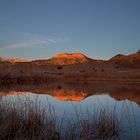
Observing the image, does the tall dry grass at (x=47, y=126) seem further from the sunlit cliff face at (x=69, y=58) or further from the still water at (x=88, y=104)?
the sunlit cliff face at (x=69, y=58)

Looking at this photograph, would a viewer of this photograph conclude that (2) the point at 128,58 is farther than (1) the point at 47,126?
Yes

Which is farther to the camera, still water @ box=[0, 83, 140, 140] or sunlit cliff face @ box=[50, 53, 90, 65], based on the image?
sunlit cliff face @ box=[50, 53, 90, 65]

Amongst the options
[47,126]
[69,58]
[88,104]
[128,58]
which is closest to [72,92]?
[88,104]

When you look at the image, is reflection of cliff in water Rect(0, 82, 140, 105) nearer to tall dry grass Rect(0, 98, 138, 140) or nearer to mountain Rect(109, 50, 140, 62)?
tall dry grass Rect(0, 98, 138, 140)

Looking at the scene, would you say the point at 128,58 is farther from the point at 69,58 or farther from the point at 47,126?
the point at 47,126

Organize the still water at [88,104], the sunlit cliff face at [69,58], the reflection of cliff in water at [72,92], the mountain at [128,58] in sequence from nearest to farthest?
the still water at [88,104] < the reflection of cliff in water at [72,92] < the mountain at [128,58] < the sunlit cliff face at [69,58]

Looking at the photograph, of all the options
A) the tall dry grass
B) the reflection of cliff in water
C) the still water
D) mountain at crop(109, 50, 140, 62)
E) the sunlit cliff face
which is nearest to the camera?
the tall dry grass

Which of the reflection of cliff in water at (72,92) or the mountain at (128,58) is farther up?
the mountain at (128,58)

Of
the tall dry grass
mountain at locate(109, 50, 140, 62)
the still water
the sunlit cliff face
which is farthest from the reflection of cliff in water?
the sunlit cliff face

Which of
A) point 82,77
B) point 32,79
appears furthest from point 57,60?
point 32,79

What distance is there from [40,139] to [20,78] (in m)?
27.3

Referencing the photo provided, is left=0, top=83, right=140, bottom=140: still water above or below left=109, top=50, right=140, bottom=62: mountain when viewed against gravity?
below

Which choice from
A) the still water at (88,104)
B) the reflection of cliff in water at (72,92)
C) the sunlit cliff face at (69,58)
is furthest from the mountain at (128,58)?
the still water at (88,104)

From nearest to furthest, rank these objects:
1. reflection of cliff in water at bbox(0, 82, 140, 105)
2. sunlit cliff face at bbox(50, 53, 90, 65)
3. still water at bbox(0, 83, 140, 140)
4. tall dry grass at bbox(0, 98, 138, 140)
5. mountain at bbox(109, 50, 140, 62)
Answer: tall dry grass at bbox(0, 98, 138, 140) → still water at bbox(0, 83, 140, 140) → reflection of cliff in water at bbox(0, 82, 140, 105) → mountain at bbox(109, 50, 140, 62) → sunlit cliff face at bbox(50, 53, 90, 65)
